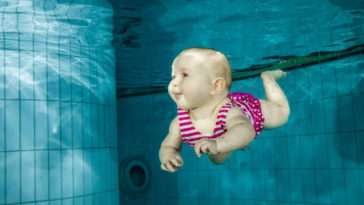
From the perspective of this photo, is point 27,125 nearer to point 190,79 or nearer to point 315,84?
point 190,79

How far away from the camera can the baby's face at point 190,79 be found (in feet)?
9.55

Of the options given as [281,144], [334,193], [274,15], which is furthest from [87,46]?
[334,193]

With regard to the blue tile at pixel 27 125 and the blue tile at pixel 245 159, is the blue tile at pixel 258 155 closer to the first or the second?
the blue tile at pixel 245 159

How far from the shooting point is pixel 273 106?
13.8ft

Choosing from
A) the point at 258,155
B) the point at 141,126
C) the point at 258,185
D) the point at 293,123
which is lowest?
the point at 258,185

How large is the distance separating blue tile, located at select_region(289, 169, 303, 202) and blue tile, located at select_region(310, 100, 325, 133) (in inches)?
57.1

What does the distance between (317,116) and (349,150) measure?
1378 mm

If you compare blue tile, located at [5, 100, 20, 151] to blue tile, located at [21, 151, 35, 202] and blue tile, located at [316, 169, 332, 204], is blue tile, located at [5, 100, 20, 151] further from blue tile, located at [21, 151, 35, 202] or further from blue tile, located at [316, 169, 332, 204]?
blue tile, located at [316, 169, 332, 204]

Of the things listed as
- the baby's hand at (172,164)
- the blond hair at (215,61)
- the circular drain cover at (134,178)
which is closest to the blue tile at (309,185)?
the circular drain cover at (134,178)

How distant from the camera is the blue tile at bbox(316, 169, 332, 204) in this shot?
10297mm

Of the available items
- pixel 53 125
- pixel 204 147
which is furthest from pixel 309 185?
pixel 204 147

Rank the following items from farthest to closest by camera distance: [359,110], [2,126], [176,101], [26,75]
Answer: [359,110] → [26,75] → [2,126] → [176,101]

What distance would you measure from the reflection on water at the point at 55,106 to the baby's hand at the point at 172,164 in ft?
13.7

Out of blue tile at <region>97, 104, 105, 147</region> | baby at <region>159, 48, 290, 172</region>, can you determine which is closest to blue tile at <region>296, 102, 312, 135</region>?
blue tile at <region>97, 104, 105, 147</region>
